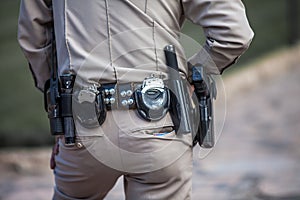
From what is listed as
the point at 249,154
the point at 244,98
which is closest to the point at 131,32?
the point at 249,154

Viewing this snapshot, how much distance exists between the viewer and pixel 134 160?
Answer: 2424mm

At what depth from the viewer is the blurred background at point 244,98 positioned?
18.9 ft

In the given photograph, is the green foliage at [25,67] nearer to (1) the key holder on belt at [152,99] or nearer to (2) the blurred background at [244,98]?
(2) the blurred background at [244,98]

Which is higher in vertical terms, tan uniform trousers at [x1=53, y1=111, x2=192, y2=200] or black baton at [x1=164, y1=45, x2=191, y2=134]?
black baton at [x1=164, y1=45, x2=191, y2=134]

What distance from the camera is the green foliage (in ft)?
20.6

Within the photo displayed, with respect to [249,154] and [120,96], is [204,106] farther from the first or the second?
[249,154]

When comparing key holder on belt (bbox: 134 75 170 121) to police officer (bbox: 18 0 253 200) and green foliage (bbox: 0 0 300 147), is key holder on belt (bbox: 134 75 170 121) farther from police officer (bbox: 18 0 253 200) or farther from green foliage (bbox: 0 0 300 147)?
green foliage (bbox: 0 0 300 147)

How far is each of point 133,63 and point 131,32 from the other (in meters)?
0.10

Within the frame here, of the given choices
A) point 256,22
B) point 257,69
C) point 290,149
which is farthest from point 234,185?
point 256,22

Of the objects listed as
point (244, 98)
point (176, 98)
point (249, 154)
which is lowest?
point (244, 98)

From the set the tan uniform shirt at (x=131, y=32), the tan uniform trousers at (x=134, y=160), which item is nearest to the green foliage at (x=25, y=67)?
the tan uniform trousers at (x=134, y=160)

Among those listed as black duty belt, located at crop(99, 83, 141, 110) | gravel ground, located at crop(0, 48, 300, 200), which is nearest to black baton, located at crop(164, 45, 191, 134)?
black duty belt, located at crop(99, 83, 141, 110)

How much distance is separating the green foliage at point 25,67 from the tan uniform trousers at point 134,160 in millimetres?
3693

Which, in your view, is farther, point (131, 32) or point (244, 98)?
point (244, 98)
